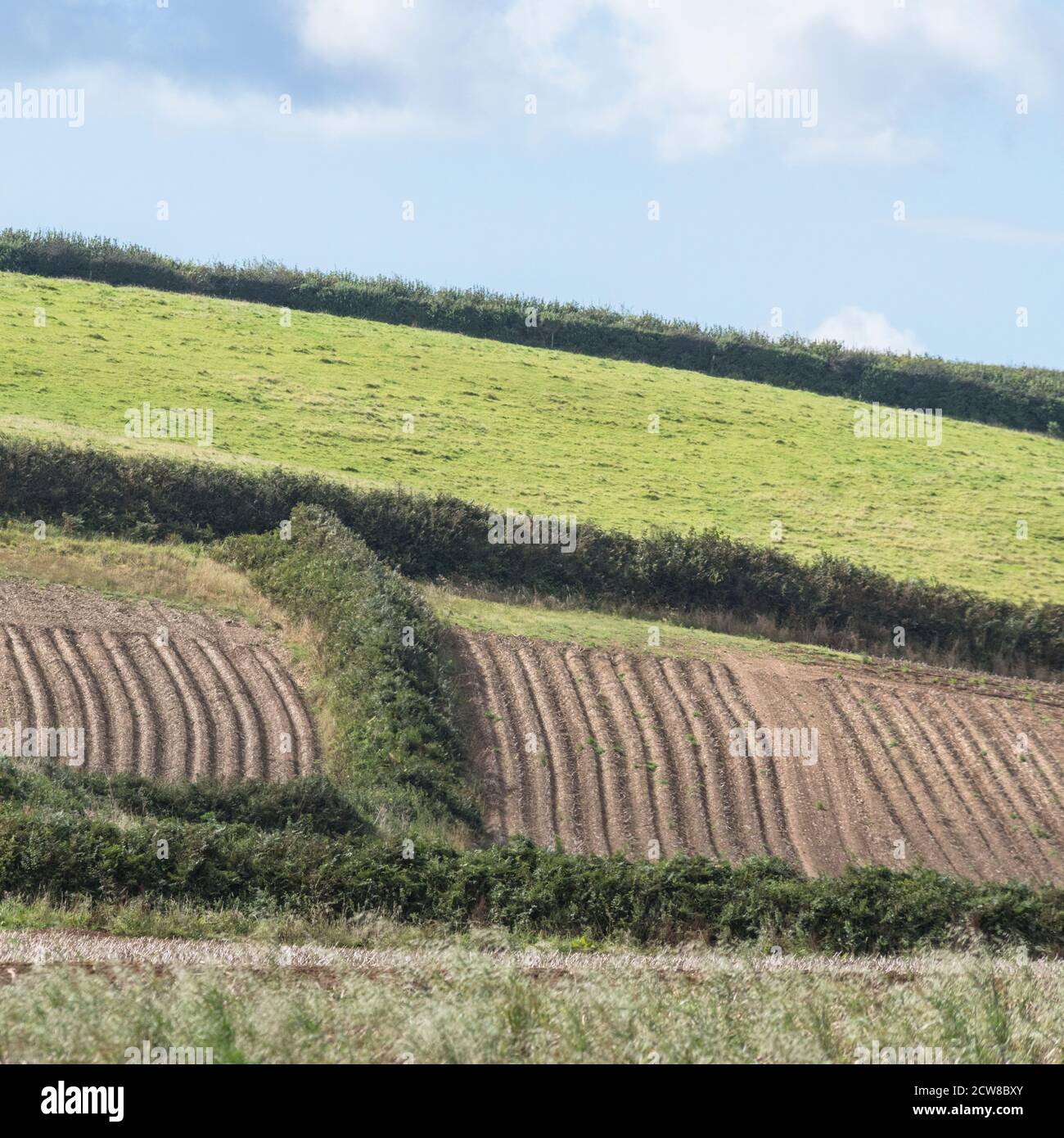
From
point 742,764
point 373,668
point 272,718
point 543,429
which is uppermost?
point 543,429

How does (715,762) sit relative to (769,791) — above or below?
above

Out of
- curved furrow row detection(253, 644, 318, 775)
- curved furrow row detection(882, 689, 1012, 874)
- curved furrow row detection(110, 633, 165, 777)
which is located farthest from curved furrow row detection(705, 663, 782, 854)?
curved furrow row detection(110, 633, 165, 777)

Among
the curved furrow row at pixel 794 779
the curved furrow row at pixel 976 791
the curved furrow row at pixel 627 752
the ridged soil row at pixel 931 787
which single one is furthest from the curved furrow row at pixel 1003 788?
the curved furrow row at pixel 627 752

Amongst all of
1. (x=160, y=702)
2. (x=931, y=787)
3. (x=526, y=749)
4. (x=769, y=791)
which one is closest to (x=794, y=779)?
(x=769, y=791)

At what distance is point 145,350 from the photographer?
52344 millimetres

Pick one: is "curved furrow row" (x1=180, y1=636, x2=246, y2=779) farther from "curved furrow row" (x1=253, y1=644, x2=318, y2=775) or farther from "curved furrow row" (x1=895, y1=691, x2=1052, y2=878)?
"curved furrow row" (x1=895, y1=691, x2=1052, y2=878)

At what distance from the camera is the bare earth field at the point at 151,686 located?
25375 millimetres

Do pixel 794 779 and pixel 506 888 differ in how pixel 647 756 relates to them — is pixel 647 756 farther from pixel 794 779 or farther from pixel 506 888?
pixel 506 888

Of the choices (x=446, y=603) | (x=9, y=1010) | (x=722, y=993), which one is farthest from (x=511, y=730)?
(x=9, y=1010)

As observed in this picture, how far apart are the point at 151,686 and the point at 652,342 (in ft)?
142

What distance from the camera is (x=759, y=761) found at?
28.7m

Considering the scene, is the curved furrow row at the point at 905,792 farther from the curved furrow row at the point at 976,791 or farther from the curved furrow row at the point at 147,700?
the curved furrow row at the point at 147,700
